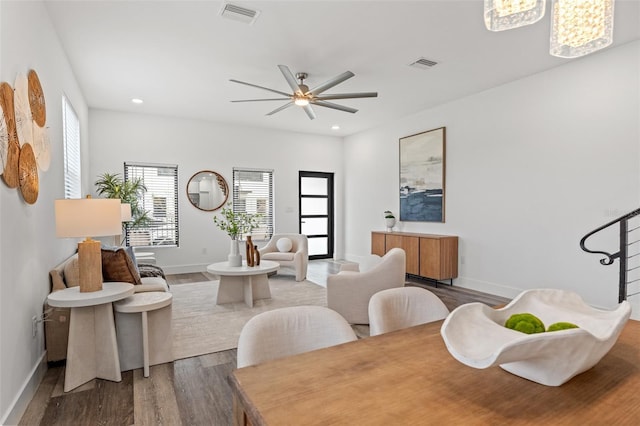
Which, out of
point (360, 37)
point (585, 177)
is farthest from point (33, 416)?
point (585, 177)

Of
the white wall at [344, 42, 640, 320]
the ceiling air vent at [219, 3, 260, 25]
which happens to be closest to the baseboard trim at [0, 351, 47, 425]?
the ceiling air vent at [219, 3, 260, 25]

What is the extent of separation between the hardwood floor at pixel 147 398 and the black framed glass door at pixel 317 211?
5336mm

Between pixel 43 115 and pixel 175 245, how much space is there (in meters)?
4.12

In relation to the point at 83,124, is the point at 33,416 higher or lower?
lower

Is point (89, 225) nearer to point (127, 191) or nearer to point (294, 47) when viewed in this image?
point (294, 47)

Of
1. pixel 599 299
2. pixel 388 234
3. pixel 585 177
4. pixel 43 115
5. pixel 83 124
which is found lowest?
pixel 599 299

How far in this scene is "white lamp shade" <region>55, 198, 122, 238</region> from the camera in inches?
92.1

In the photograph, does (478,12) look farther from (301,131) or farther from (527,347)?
(301,131)

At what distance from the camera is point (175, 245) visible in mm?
6598

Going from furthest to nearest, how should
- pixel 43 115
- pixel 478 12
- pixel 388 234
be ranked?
pixel 388 234
pixel 478 12
pixel 43 115

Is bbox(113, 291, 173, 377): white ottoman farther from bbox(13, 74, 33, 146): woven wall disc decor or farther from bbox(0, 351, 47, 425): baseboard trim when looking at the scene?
bbox(13, 74, 33, 146): woven wall disc decor

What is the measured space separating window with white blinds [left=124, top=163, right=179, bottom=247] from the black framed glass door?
8.94 ft

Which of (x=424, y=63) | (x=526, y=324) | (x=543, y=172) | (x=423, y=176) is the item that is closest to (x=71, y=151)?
(x=424, y=63)

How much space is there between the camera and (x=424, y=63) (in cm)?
408
